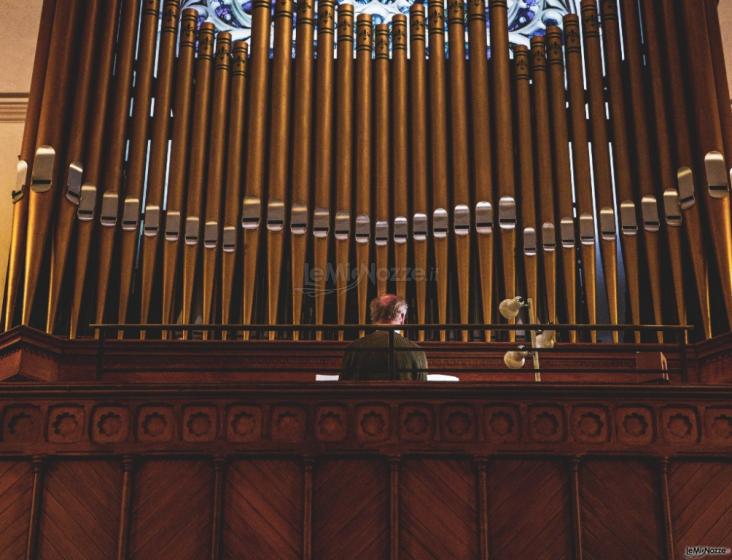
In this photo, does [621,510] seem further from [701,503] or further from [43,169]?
[43,169]

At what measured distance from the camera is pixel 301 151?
9.70 meters

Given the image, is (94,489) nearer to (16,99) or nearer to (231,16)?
(16,99)

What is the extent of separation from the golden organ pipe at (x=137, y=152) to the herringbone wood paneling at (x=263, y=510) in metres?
2.91

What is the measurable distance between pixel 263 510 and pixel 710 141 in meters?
5.25

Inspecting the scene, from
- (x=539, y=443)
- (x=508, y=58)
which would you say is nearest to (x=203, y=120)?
(x=508, y=58)

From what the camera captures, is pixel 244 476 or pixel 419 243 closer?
pixel 244 476

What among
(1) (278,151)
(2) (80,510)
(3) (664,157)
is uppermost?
(1) (278,151)

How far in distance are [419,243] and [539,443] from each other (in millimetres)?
3114

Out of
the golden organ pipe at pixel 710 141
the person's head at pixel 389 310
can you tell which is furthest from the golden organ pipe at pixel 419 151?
the golden organ pipe at pixel 710 141

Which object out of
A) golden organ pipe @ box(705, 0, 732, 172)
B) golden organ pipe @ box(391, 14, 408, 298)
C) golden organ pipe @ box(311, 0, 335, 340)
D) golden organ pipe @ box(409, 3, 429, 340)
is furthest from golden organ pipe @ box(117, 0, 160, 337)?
golden organ pipe @ box(705, 0, 732, 172)

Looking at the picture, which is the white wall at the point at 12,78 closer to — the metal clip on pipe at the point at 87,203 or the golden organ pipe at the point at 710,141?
the metal clip on pipe at the point at 87,203

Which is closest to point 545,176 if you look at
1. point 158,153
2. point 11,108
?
point 158,153

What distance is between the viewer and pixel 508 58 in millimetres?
10180

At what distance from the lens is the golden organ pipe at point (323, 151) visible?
9.23 metres
